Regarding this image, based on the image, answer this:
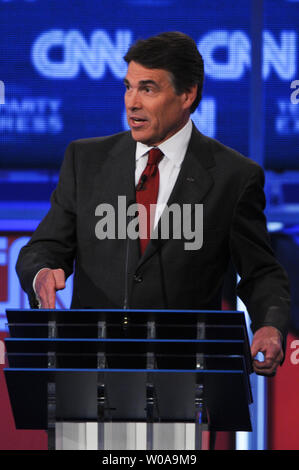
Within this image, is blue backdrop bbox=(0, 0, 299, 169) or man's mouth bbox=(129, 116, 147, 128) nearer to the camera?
man's mouth bbox=(129, 116, 147, 128)

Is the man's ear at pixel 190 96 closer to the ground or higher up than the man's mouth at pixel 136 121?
higher up

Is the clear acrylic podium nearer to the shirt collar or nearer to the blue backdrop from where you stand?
the shirt collar

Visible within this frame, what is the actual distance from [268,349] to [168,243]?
60cm

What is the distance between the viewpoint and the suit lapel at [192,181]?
2566mm

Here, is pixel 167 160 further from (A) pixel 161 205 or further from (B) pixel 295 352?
(B) pixel 295 352

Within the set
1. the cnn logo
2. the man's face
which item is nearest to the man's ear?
the man's face

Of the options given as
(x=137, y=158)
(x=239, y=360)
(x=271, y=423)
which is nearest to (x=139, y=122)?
(x=137, y=158)

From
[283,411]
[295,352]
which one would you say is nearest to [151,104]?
[295,352]

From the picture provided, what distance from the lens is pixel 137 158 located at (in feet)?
8.89

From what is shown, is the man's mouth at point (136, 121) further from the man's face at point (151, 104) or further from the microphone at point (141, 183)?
the microphone at point (141, 183)

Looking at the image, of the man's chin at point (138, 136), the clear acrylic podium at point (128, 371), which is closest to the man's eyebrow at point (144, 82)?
the man's chin at point (138, 136)

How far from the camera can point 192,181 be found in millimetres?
2654

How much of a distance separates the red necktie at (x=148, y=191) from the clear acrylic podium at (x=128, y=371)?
30.8 inches

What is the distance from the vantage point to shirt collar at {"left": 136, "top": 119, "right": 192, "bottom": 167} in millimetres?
2682
